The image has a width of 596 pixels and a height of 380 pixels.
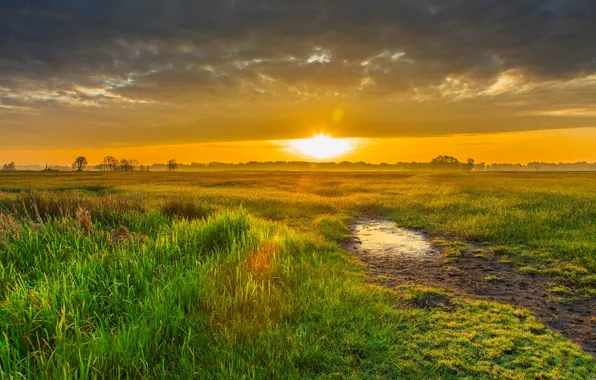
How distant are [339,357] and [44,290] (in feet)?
16.6

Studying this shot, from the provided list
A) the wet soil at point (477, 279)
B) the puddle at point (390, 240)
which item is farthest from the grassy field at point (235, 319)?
the puddle at point (390, 240)

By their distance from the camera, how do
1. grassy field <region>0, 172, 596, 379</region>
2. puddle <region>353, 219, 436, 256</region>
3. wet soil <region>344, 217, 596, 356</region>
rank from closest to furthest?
grassy field <region>0, 172, 596, 379</region>
wet soil <region>344, 217, 596, 356</region>
puddle <region>353, 219, 436, 256</region>

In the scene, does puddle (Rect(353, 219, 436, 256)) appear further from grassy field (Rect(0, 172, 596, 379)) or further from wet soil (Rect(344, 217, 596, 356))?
grassy field (Rect(0, 172, 596, 379))

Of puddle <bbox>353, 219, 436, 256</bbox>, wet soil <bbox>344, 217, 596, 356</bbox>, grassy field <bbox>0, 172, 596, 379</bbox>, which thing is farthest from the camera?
puddle <bbox>353, 219, 436, 256</bbox>

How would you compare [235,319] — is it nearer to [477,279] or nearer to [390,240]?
[477,279]

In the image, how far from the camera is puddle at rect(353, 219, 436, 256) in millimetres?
13062

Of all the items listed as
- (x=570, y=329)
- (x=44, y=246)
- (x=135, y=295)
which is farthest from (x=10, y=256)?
(x=570, y=329)

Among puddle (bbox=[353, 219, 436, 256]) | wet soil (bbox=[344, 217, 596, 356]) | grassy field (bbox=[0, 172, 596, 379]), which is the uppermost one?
grassy field (bbox=[0, 172, 596, 379])

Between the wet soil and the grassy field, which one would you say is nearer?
the grassy field

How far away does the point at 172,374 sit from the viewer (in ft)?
15.0

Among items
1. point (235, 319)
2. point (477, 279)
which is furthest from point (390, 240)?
point (235, 319)

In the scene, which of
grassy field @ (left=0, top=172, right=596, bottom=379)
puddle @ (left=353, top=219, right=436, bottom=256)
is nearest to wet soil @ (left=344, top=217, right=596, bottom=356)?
puddle @ (left=353, top=219, right=436, bottom=256)

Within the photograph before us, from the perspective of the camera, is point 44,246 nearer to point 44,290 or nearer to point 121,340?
point 44,290

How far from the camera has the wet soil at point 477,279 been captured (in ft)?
22.4
